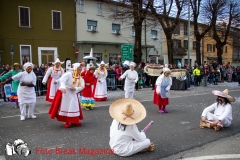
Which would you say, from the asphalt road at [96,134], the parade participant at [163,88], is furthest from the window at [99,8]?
the asphalt road at [96,134]

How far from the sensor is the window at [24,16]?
23.5m

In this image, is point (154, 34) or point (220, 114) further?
point (154, 34)

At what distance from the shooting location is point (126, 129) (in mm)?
4598

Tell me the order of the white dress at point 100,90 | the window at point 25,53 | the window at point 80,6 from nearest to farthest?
the white dress at point 100,90 < the window at point 25,53 < the window at point 80,6

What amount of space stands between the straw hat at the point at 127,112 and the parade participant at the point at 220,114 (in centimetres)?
270

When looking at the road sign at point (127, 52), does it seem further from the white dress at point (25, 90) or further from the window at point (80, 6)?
the window at point (80, 6)

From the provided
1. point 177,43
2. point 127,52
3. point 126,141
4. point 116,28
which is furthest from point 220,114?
point 177,43

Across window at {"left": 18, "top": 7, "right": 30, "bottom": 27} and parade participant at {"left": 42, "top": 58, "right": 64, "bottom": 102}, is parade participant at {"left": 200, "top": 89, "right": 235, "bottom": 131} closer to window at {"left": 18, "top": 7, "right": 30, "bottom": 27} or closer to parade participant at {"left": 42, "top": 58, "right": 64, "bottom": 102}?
parade participant at {"left": 42, "top": 58, "right": 64, "bottom": 102}

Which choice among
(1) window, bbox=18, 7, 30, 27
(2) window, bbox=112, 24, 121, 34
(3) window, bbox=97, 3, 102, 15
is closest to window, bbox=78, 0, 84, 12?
(3) window, bbox=97, 3, 102, 15

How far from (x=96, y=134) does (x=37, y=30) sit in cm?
2055

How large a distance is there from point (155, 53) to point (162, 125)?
2937 centimetres

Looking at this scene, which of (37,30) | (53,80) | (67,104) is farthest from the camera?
(37,30)

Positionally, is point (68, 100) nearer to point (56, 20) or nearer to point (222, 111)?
point (222, 111)

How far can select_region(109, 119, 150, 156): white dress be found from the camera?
15.1 feet
